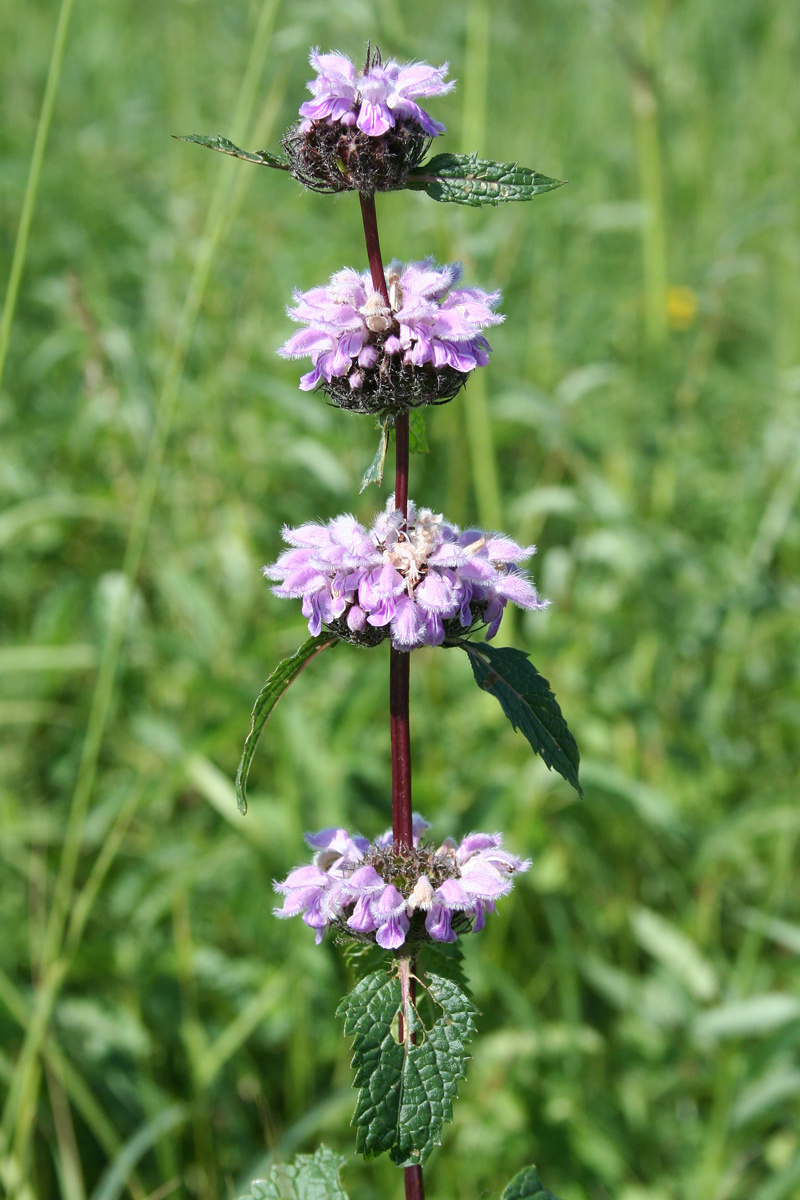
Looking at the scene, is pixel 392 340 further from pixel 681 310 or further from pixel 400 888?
pixel 681 310

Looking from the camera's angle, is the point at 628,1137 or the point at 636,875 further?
the point at 636,875

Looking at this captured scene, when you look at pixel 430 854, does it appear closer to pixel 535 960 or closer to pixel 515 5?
pixel 535 960

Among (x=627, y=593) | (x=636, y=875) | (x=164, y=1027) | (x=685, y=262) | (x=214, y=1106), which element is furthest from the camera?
(x=685, y=262)

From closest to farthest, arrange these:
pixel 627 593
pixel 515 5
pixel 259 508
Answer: pixel 627 593, pixel 259 508, pixel 515 5

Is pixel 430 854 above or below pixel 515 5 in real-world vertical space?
below

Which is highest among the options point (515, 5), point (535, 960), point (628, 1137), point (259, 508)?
point (515, 5)

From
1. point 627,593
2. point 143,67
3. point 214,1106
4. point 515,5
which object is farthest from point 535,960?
point 143,67

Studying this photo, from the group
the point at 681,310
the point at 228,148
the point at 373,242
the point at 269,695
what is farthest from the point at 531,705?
the point at 681,310

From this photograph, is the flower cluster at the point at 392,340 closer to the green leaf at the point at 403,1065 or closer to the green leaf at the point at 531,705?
the green leaf at the point at 531,705

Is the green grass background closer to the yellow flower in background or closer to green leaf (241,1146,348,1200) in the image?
green leaf (241,1146,348,1200)
